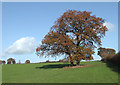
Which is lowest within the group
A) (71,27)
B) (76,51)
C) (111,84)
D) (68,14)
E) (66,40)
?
(111,84)

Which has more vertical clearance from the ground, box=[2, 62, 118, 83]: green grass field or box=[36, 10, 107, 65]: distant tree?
box=[36, 10, 107, 65]: distant tree

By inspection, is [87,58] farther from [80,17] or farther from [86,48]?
[80,17]

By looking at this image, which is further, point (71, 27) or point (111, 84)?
point (71, 27)

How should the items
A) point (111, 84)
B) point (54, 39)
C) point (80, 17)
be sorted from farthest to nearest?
point (80, 17)
point (54, 39)
point (111, 84)

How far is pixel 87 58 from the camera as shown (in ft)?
113

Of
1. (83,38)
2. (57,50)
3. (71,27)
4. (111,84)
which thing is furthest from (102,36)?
(111,84)

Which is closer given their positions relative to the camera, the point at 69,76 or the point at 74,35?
the point at 69,76

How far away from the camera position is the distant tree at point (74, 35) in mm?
33000

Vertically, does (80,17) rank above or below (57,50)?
above

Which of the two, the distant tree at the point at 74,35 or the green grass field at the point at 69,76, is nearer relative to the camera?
Answer: the green grass field at the point at 69,76

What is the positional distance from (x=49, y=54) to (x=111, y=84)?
22737mm

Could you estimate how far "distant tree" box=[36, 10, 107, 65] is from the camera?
3300cm

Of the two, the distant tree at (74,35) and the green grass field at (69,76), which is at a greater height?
the distant tree at (74,35)

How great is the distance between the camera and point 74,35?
35469 millimetres
